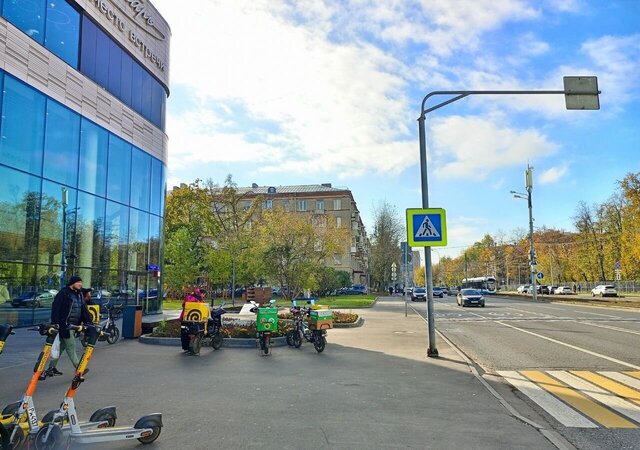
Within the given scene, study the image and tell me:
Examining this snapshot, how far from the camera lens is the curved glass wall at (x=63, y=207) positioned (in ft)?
57.1

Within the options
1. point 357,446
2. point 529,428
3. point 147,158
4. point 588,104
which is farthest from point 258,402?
point 147,158

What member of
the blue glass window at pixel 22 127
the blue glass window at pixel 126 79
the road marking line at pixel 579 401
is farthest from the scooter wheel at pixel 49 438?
the blue glass window at pixel 126 79

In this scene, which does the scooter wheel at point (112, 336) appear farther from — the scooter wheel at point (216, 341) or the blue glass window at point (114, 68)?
the blue glass window at point (114, 68)

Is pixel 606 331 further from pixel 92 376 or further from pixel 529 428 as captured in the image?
pixel 92 376

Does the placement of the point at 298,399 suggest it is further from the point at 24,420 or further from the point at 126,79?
the point at 126,79

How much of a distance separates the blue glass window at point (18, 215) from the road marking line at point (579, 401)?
17.2 meters

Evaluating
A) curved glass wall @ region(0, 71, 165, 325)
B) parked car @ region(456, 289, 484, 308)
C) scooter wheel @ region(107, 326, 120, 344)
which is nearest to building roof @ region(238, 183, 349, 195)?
parked car @ region(456, 289, 484, 308)

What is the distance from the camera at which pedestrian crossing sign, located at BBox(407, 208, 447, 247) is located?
11915 mm

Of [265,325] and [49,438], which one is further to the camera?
[265,325]

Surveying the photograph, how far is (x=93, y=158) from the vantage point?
2230 cm

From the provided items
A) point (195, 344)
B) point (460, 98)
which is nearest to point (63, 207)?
point (195, 344)

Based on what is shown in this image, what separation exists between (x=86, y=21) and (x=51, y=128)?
5.80 metres

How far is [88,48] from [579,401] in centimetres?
2332

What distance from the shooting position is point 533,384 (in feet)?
28.2
